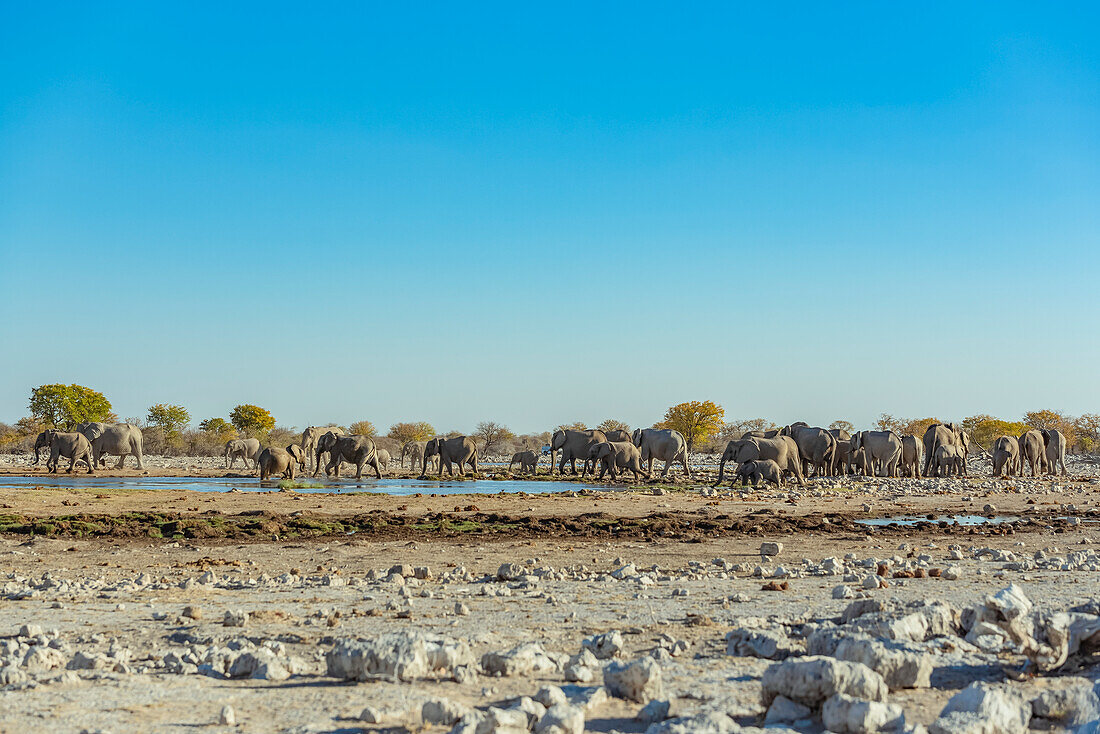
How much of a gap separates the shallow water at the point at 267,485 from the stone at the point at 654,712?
75.8ft

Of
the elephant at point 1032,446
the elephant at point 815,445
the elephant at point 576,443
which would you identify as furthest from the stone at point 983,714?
the elephant at point 1032,446

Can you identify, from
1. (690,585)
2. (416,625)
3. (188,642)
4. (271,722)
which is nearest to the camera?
(271,722)

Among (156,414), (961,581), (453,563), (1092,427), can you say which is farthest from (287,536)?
(1092,427)

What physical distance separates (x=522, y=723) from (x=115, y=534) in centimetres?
1315

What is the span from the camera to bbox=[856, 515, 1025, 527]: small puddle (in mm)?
19547

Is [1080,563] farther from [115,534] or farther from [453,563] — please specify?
[115,534]

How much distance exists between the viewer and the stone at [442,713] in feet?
16.2

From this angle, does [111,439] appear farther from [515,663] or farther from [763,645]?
[763,645]

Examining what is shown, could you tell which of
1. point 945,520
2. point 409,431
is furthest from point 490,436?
point 945,520

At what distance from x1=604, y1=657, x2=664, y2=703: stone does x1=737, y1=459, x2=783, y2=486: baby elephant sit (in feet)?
92.2

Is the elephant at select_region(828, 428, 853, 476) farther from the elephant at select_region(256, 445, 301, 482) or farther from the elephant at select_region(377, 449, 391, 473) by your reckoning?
the elephant at select_region(256, 445, 301, 482)

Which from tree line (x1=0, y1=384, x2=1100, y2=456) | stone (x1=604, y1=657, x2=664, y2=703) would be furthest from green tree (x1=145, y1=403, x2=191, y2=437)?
stone (x1=604, y1=657, x2=664, y2=703)

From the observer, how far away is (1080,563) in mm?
11266

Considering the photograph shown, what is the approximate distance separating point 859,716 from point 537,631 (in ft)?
11.1
